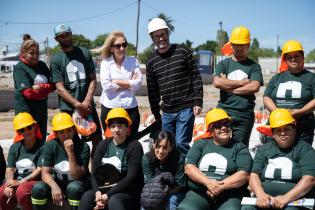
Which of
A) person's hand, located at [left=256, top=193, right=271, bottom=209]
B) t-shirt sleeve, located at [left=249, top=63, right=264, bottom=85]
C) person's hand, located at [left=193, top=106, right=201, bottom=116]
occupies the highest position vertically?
t-shirt sleeve, located at [left=249, top=63, right=264, bottom=85]

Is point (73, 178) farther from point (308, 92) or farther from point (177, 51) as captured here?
point (308, 92)

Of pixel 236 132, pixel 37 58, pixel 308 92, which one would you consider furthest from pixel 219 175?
pixel 37 58

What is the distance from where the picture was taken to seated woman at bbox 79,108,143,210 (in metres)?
4.55

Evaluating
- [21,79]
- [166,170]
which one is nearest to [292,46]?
[166,170]

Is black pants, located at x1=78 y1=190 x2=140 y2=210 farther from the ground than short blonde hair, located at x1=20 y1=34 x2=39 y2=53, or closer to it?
closer to it

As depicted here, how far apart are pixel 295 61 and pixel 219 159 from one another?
138 centimetres

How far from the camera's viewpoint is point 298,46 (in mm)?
4691

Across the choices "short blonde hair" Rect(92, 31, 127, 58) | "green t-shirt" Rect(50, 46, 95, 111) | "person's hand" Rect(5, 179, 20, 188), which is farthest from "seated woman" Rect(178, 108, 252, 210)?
"person's hand" Rect(5, 179, 20, 188)

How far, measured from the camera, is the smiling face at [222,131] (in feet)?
14.8

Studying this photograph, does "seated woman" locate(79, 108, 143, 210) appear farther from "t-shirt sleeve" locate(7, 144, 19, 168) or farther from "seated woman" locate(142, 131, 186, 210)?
"t-shirt sleeve" locate(7, 144, 19, 168)

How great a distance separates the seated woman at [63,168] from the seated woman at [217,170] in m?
1.24

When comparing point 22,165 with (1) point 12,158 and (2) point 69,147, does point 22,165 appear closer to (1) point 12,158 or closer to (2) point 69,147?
(1) point 12,158

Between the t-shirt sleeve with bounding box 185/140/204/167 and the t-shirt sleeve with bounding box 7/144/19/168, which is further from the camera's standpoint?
the t-shirt sleeve with bounding box 7/144/19/168

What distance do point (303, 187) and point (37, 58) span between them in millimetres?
3792
